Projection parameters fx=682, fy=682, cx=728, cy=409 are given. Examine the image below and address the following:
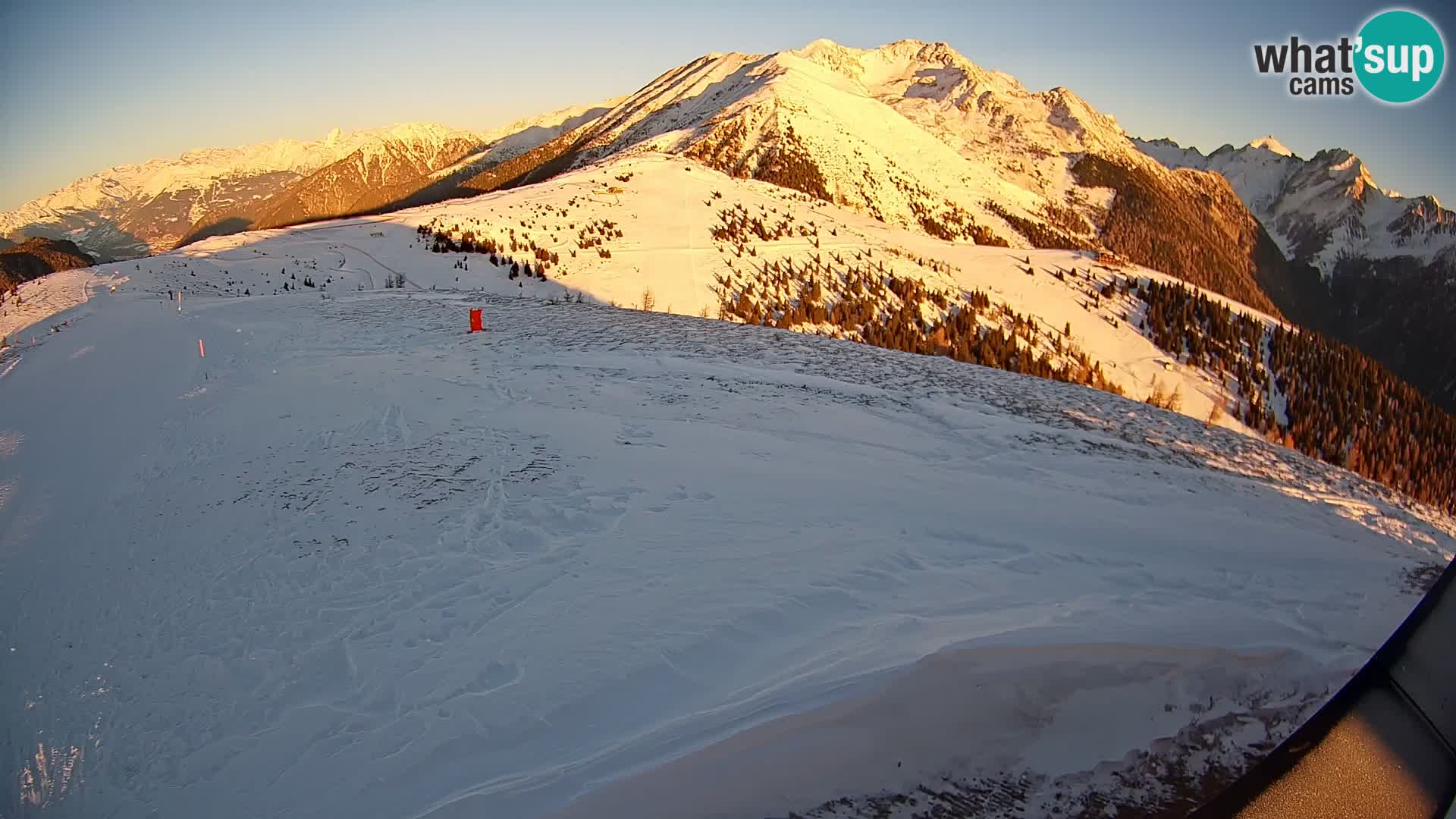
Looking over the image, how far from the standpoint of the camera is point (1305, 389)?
24734 millimetres

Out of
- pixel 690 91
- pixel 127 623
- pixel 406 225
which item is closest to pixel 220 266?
pixel 406 225

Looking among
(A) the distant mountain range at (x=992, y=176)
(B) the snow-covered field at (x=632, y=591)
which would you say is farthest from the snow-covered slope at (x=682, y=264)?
(A) the distant mountain range at (x=992, y=176)

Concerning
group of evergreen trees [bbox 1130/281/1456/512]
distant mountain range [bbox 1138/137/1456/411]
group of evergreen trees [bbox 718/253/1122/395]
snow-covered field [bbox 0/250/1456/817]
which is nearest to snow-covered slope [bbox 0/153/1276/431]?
group of evergreen trees [bbox 718/253/1122/395]

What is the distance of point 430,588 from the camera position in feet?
16.4

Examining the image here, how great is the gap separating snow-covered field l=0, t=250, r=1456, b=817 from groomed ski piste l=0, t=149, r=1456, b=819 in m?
0.03

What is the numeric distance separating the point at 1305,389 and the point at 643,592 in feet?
96.5

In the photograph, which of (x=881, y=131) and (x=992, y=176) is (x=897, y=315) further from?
(x=992, y=176)

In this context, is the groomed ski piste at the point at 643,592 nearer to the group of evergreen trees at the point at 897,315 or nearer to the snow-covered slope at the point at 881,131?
the group of evergreen trees at the point at 897,315

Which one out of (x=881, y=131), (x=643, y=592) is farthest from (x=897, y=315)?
(x=881, y=131)

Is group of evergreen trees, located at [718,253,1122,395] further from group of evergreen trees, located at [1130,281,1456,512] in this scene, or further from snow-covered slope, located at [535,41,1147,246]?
snow-covered slope, located at [535,41,1147,246]

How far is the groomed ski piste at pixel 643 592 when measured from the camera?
3.45 m

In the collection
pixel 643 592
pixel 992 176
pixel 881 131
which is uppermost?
pixel 881 131

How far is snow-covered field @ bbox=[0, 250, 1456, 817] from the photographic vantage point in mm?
3486

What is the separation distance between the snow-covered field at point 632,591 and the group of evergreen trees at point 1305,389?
16914mm
